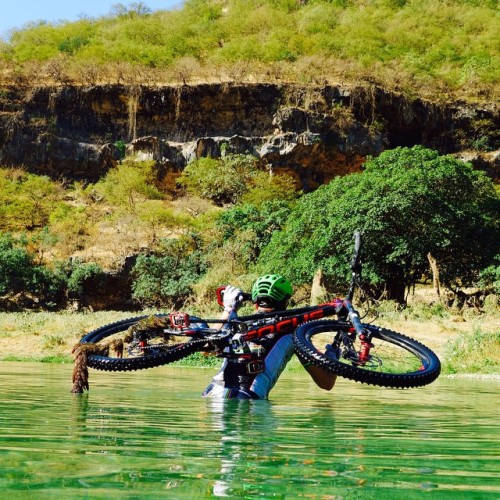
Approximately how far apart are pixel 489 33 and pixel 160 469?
101803 millimetres

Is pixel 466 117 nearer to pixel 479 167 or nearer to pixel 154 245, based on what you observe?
pixel 479 167

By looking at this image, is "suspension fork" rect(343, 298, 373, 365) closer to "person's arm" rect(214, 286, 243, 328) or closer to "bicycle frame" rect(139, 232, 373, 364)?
"bicycle frame" rect(139, 232, 373, 364)

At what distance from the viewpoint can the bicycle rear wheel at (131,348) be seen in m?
6.92

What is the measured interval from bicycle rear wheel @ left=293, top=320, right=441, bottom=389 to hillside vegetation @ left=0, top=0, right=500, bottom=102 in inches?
2436

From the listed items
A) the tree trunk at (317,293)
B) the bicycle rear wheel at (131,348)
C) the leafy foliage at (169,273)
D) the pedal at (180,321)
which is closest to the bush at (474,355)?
the bicycle rear wheel at (131,348)

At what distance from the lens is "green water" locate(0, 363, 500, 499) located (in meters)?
2.70

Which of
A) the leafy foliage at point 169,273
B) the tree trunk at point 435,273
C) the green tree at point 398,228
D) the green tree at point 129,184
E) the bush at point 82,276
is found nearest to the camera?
the tree trunk at point 435,273

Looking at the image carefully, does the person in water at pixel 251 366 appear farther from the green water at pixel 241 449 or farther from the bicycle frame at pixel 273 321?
the green water at pixel 241 449

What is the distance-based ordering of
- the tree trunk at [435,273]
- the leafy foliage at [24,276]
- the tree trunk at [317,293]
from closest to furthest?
the tree trunk at [317,293], the tree trunk at [435,273], the leafy foliage at [24,276]

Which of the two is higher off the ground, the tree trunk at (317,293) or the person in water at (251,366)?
the person in water at (251,366)

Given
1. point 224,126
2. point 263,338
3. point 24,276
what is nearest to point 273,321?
point 263,338

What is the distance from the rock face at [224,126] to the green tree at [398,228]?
23256 millimetres

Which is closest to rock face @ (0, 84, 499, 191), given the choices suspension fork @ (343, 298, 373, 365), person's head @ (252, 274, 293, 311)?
person's head @ (252, 274, 293, 311)

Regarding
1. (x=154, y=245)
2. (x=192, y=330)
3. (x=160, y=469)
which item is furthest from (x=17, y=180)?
(x=160, y=469)
